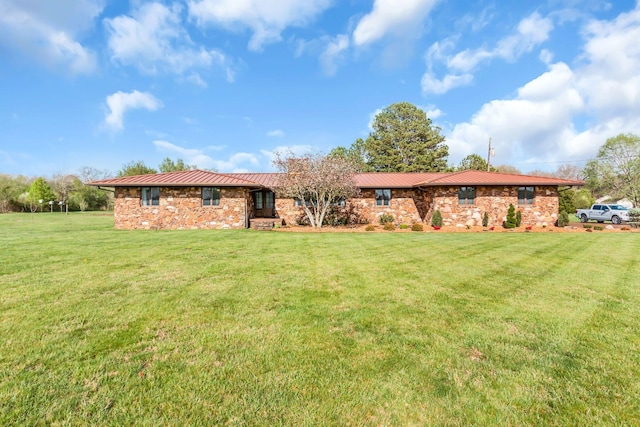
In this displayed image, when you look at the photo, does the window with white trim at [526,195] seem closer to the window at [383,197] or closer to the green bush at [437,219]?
the green bush at [437,219]

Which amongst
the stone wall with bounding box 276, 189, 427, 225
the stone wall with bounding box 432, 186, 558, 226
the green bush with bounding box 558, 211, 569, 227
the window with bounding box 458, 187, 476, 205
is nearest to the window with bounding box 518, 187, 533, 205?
the stone wall with bounding box 432, 186, 558, 226

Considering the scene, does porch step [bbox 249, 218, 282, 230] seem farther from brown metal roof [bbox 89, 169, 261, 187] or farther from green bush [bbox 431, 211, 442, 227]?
green bush [bbox 431, 211, 442, 227]

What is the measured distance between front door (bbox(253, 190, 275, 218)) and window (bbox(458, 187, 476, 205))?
40.4 feet

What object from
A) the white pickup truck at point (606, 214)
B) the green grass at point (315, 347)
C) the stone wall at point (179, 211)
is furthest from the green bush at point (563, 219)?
the stone wall at point (179, 211)

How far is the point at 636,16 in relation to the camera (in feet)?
43.2

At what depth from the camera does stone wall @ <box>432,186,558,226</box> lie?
1834 cm

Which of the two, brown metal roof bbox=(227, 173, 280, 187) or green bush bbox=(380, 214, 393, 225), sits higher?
brown metal roof bbox=(227, 173, 280, 187)

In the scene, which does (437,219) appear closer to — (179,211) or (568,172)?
(179,211)

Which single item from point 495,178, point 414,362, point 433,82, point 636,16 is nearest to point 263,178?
point 433,82

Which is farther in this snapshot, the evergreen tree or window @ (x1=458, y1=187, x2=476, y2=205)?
the evergreen tree

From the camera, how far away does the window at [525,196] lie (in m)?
18.8

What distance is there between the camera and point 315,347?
3121 mm

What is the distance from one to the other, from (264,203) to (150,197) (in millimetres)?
6936

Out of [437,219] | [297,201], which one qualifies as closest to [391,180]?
[437,219]
